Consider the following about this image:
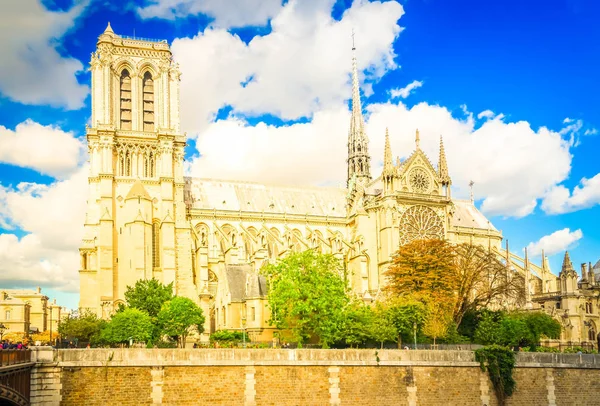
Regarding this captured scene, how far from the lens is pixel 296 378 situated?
34.8 meters

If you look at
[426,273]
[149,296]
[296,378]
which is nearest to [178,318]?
[149,296]

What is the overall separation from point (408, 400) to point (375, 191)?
128ft

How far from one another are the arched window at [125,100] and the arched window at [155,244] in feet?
34.5

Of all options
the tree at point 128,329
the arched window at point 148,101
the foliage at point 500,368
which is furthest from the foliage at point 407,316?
the arched window at point 148,101

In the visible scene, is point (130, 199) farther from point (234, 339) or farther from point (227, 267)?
point (234, 339)

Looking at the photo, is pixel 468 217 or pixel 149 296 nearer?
pixel 149 296

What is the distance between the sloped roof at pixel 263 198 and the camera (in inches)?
2798

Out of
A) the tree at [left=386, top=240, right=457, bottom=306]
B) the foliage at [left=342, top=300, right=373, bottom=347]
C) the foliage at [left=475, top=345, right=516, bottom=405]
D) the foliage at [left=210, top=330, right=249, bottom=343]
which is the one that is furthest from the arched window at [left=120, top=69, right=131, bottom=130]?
the foliage at [left=475, top=345, right=516, bottom=405]

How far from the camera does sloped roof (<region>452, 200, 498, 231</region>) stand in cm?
8281

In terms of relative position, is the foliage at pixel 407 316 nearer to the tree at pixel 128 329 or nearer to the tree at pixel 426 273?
the tree at pixel 426 273

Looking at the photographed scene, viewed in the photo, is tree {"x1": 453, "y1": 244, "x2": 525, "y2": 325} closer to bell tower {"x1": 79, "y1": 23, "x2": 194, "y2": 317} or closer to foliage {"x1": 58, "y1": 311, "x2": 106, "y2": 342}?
bell tower {"x1": 79, "y1": 23, "x2": 194, "y2": 317}

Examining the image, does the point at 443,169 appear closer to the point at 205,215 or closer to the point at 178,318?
the point at 205,215

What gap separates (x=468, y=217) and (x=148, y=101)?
4091 centimetres

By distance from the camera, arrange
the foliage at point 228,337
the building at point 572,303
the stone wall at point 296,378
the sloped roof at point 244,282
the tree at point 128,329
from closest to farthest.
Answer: the stone wall at point 296,378
the tree at point 128,329
the foliage at point 228,337
the sloped roof at point 244,282
the building at point 572,303
